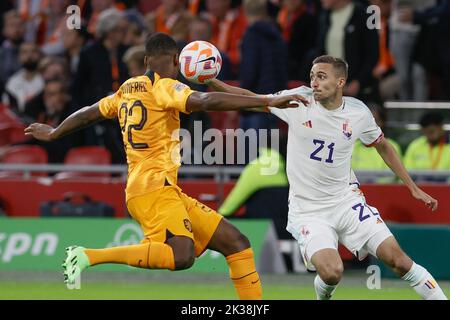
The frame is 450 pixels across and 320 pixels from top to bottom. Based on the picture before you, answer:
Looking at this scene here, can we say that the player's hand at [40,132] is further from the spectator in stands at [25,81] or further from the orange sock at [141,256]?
the spectator in stands at [25,81]

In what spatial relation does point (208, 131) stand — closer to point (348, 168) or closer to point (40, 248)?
point (40, 248)

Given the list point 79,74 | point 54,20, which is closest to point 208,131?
point 79,74

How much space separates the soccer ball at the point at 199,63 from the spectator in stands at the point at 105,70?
677cm

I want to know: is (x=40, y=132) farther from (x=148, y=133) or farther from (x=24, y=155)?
(x=24, y=155)

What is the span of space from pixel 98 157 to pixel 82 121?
22.2ft

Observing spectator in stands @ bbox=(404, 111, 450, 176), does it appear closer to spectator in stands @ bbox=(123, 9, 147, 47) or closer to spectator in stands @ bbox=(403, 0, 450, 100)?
spectator in stands @ bbox=(403, 0, 450, 100)

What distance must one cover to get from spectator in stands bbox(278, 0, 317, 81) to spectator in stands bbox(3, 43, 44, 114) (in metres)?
3.85

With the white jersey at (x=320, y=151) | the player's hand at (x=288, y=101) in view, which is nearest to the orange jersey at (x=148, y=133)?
the white jersey at (x=320, y=151)

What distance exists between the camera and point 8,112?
18516mm

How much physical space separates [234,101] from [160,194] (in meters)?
1.14

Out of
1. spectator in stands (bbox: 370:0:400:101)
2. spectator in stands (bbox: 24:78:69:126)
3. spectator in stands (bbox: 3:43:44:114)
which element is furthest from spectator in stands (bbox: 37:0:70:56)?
spectator in stands (bbox: 370:0:400:101)

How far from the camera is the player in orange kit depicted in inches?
394

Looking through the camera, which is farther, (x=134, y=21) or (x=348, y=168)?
(x=134, y=21)

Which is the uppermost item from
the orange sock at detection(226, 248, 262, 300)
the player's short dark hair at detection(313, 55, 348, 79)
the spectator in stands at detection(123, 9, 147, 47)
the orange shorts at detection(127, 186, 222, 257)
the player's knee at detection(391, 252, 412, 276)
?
the player's short dark hair at detection(313, 55, 348, 79)
